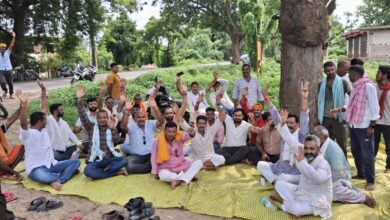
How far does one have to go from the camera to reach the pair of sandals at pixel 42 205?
4.97 meters

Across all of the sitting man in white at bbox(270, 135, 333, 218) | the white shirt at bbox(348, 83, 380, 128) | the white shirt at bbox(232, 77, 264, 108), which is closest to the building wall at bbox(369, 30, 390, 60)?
the white shirt at bbox(232, 77, 264, 108)

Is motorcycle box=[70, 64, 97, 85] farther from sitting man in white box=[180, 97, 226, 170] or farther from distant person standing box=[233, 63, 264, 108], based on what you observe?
sitting man in white box=[180, 97, 226, 170]

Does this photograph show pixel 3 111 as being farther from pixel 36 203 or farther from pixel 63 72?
pixel 63 72

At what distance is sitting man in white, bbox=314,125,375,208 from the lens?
15.3 feet

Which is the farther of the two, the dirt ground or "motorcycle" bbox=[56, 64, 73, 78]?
"motorcycle" bbox=[56, 64, 73, 78]

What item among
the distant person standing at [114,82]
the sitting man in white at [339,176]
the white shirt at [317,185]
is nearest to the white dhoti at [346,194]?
the sitting man in white at [339,176]

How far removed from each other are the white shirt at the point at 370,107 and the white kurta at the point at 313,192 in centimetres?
118

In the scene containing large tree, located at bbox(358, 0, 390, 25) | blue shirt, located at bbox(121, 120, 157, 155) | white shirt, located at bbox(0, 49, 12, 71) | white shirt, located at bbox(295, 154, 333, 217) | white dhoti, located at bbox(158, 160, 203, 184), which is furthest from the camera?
large tree, located at bbox(358, 0, 390, 25)

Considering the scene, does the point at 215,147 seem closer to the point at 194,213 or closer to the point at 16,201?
the point at 194,213

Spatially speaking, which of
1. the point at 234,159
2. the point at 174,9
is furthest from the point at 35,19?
the point at 234,159

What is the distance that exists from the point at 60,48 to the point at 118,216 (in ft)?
74.3

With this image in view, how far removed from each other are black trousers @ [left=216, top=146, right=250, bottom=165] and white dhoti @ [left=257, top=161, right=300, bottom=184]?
27.6 inches

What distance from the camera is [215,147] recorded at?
6.73 m

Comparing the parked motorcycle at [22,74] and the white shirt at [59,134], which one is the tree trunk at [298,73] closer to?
the white shirt at [59,134]
